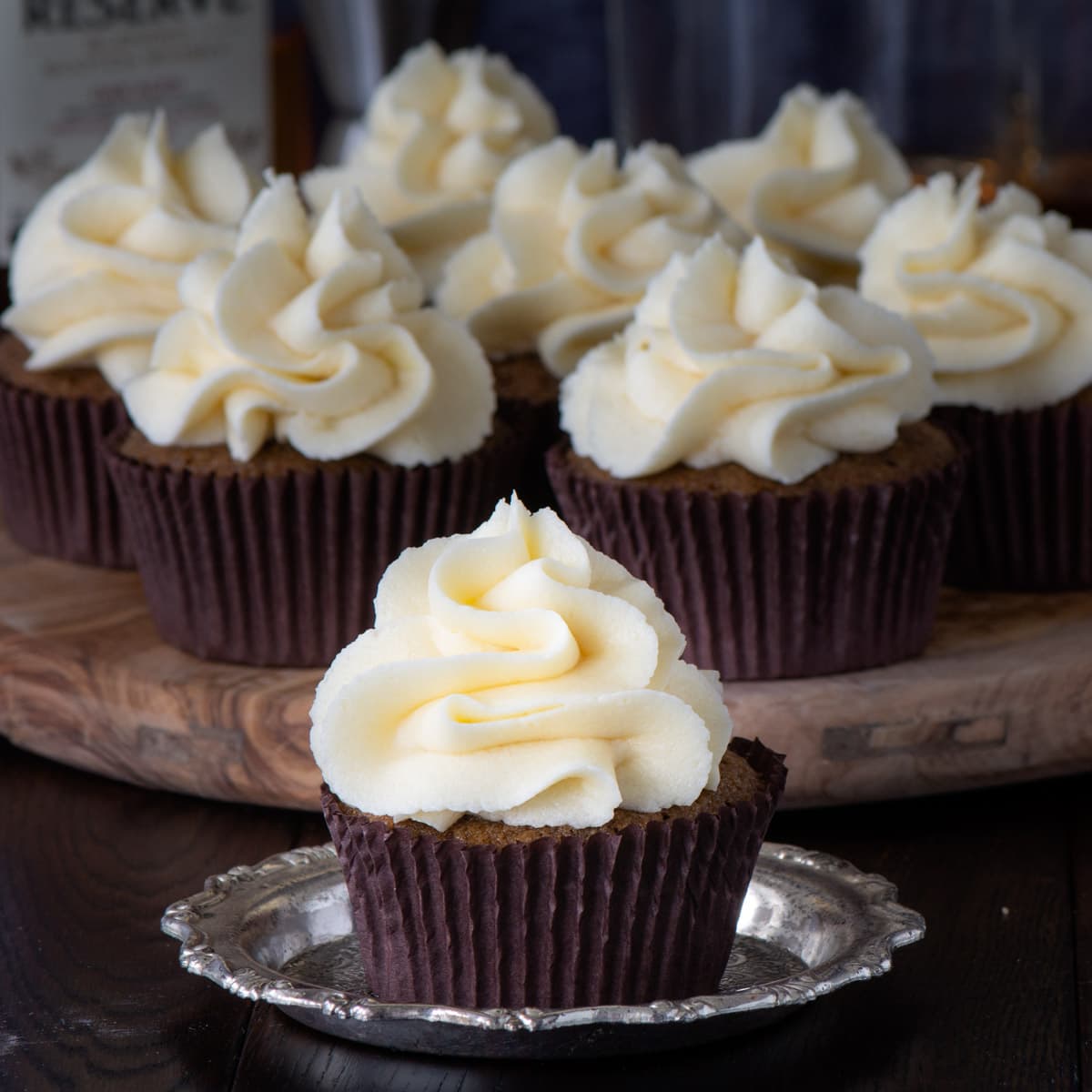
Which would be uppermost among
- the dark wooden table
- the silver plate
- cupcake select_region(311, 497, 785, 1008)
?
cupcake select_region(311, 497, 785, 1008)

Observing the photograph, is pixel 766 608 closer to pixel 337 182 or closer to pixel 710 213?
pixel 710 213

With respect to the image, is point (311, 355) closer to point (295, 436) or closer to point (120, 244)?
point (295, 436)

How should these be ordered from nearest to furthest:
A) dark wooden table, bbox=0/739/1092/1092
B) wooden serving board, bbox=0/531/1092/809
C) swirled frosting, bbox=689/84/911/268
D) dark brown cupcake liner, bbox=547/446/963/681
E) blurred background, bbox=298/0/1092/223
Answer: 1. dark wooden table, bbox=0/739/1092/1092
2. wooden serving board, bbox=0/531/1092/809
3. dark brown cupcake liner, bbox=547/446/963/681
4. swirled frosting, bbox=689/84/911/268
5. blurred background, bbox=298/0/1092/223

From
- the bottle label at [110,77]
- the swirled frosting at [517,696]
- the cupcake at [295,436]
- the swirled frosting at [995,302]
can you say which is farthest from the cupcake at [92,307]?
the swirled frosting at [517,696]

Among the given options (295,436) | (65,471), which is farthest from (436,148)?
(295,436)

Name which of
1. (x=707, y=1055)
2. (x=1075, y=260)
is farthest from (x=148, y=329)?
(x=707, y=1055)

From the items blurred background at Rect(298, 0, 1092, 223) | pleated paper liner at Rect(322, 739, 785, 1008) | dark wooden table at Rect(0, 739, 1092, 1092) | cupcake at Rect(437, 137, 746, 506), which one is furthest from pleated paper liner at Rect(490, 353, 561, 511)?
blurred background at Rect(298, 0, 1092, 223)

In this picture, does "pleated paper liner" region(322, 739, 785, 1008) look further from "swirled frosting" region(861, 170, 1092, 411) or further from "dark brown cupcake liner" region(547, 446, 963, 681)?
"swirled frosting" region(861, 170, 1092, 411)
